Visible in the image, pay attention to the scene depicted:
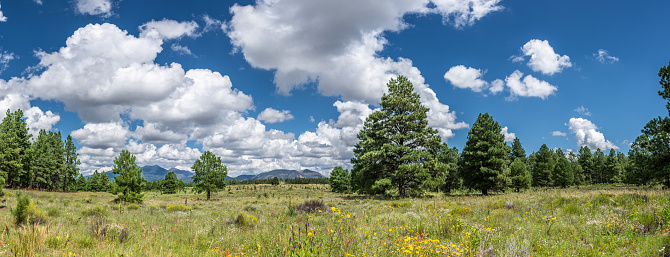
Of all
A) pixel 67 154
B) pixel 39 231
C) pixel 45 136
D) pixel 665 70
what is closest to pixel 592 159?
pixel 665 70

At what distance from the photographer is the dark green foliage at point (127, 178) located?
26250mm

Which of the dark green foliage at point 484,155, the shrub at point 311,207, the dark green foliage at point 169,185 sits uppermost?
the dark green foliage at point 484,155

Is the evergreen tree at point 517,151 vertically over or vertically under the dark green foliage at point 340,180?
over

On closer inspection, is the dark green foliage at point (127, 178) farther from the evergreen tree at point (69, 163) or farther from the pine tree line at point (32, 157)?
the evergreen tree at point (69, 163)

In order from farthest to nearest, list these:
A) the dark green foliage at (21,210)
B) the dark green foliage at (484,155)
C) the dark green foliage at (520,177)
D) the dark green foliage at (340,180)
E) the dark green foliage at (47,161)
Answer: the dark green foliage at (340,180) < the dark green foliage at (47,161) < the dark green foliage at (520,177) < the dark green foliage at (484,155) < the dark green foliage at (21,210)

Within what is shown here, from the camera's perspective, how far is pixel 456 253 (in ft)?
15.9

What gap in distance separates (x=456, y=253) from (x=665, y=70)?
19.4m

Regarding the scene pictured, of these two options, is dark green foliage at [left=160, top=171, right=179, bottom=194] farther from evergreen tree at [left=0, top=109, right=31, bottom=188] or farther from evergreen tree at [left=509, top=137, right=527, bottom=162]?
evergreen tree at [left=509, top=137, right=527, bottom=162]

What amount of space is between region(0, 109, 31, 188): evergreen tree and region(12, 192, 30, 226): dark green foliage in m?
46.8

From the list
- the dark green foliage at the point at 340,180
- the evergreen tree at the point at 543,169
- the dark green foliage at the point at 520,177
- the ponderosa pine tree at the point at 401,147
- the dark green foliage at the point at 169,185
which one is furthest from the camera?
the dark green foliage at the point at 169,185

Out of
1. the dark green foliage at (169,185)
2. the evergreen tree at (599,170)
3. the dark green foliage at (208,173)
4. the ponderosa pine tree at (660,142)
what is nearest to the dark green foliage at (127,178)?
the dark green foliage at (208,173)

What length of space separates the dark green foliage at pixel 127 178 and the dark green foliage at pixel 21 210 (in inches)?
788

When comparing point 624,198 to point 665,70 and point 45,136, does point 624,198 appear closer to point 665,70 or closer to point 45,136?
point 665,70

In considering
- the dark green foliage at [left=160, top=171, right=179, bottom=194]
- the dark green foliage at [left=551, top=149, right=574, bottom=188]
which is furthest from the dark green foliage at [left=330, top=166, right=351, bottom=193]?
the dark green foliage at [left=160, top=171, right=179, bottom=194]
